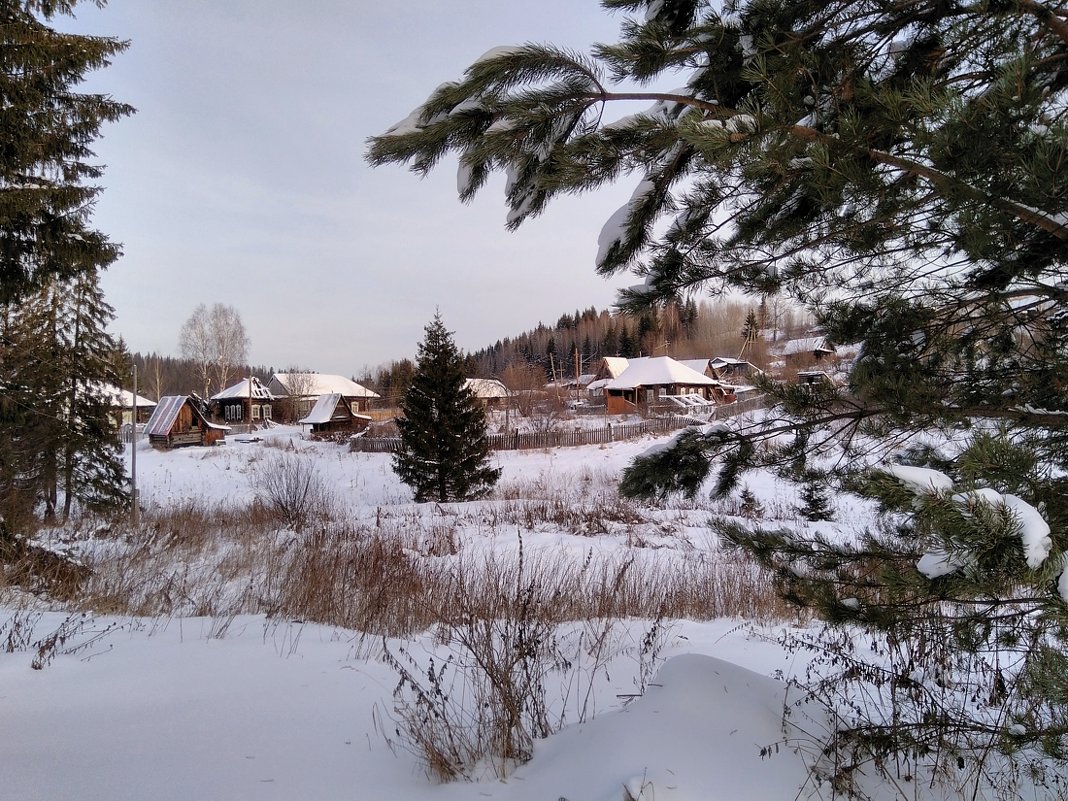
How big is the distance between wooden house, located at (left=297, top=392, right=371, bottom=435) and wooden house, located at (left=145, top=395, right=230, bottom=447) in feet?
22.9

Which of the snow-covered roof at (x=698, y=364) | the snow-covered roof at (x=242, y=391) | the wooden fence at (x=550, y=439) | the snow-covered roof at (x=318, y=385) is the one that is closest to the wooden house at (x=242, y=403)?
the snow-covered roof at (x=242, y=391)

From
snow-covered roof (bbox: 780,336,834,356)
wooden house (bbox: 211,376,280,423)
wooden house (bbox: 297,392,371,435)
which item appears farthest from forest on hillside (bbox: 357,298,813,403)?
wooden house (bbox: 211,376,280,423)

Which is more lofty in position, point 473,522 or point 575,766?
point 575,766

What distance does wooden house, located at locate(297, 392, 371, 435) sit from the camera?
39562 millimetres

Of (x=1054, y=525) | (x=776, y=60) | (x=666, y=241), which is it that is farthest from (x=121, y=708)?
(x=776, y=60)

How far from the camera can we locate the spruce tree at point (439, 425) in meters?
16.4

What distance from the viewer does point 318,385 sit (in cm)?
5866

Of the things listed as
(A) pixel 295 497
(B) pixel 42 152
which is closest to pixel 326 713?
(B) pixel 42 152

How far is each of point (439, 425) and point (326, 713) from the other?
13.8 metres

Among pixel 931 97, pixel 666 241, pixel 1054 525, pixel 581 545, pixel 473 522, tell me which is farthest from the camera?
pixel 473 522

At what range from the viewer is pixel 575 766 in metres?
2.10

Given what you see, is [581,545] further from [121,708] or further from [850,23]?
[850,23]

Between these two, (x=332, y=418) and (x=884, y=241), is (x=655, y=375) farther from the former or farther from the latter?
(x=884, y=241)

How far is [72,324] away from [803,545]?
18.8 meters
